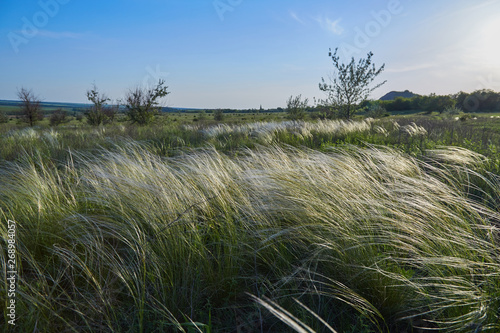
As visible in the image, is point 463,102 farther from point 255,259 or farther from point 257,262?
point 255,259

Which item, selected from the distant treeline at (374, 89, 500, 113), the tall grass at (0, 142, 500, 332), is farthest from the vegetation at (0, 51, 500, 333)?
the distant treeline at (374, 89, 500, 113)

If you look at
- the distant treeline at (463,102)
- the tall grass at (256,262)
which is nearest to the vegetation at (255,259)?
the tall grass at (256,262)

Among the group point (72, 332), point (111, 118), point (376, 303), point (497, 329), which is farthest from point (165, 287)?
point (111, 118)

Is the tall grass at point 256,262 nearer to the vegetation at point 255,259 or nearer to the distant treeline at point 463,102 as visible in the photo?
the vegetation at point 255,259

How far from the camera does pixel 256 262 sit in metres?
1.73

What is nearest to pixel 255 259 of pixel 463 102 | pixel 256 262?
pixel 256 262

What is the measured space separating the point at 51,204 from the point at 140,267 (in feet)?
4.36

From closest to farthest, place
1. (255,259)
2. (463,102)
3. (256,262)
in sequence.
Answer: (255,259) < (256,262) < (463,102)

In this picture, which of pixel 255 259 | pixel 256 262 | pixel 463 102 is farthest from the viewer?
pixel 463 102

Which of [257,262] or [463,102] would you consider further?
[463,102]

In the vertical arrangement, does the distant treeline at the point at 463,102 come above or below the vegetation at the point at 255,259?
above

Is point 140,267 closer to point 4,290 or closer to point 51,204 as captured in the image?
point 4,290

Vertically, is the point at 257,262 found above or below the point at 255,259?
below

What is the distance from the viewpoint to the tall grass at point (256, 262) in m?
1.31
